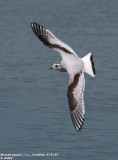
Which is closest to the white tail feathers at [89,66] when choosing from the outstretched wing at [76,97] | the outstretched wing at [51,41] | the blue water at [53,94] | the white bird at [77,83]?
the white bird at [77,83]

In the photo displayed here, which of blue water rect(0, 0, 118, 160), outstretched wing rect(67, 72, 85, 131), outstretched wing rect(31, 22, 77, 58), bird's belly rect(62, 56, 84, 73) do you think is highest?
outstretched wing rect(31, 22, 77, 58)

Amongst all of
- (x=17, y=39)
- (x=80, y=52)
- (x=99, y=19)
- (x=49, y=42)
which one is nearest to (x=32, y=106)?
(x=49, y=42)

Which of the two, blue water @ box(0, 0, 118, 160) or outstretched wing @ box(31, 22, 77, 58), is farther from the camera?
blue water @ box(0, 0, 118, 160)

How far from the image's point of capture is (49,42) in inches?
576

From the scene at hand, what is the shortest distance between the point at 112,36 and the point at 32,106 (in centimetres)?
941

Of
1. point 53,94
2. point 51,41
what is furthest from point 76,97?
point 53,94

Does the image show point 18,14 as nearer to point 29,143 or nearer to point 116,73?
point 116,73

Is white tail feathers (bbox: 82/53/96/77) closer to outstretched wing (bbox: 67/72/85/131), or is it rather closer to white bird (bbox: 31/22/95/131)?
white bird (bbox: 31/22/95/131)

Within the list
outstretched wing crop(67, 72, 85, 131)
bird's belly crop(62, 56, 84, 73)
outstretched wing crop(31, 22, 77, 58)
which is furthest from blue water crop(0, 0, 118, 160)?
outstretched wing crop(31, 22, 77, 58)

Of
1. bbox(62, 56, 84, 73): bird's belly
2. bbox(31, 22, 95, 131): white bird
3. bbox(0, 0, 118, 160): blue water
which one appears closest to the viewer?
bbox(31, 22, 95, 131): white bird

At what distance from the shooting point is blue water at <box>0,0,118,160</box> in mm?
15000

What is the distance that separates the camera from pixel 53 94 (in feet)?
61.1

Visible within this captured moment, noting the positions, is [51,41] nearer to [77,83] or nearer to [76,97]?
[77,83]

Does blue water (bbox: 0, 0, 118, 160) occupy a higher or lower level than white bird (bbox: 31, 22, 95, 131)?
→ lower
